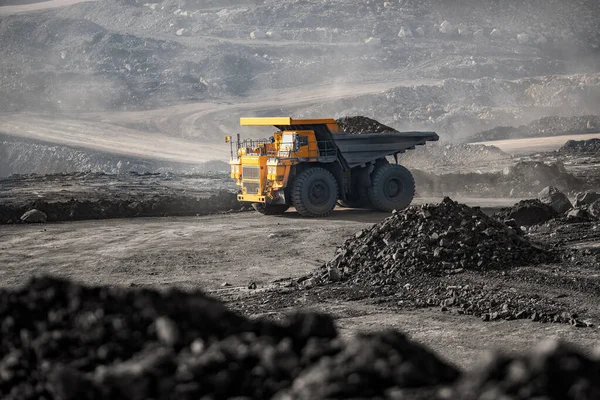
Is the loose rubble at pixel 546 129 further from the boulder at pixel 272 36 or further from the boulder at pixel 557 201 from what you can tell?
the boulder at pixel 272 36

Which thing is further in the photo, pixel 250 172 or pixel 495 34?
pixel 495 34

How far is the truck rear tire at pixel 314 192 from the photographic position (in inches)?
749

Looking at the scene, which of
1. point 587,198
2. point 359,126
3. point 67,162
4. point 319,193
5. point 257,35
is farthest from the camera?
point 257,35

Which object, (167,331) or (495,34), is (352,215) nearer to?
(167,331)

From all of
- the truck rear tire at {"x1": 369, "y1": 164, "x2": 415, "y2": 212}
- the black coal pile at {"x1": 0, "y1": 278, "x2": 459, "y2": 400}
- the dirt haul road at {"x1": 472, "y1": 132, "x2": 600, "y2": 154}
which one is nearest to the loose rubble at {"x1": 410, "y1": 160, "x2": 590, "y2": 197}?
the truck rear tire at {"x1": 369, "y1": 164, "x2": 415, "y2": 212}

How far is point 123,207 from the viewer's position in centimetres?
2067

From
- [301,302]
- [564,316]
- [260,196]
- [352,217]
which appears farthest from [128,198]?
[564,316]

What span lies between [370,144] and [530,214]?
4537 millimetres

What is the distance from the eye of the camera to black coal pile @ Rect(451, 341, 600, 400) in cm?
289

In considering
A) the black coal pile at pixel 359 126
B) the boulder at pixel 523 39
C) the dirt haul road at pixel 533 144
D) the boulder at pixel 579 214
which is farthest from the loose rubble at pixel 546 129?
the boulder at pixel 523 39

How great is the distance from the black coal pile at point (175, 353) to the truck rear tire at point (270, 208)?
1640 cm

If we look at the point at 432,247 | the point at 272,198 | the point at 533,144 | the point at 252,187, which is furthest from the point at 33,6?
the point at 432,247

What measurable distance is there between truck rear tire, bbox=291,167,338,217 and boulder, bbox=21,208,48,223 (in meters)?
5.70

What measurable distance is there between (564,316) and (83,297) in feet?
21.6
